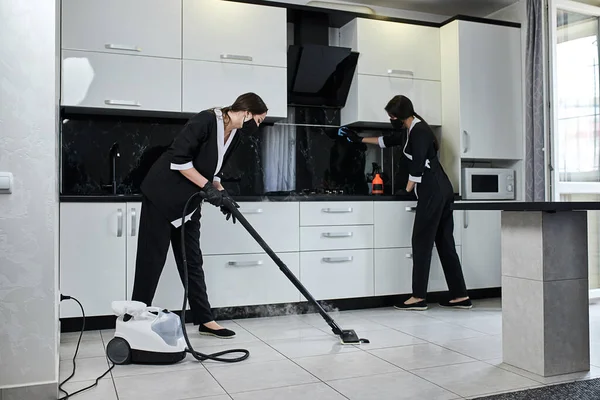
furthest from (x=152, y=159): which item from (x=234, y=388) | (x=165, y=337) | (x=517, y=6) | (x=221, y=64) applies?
(x=517, y=6)

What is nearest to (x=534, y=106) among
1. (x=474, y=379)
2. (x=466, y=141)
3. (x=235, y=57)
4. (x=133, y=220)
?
(x=466, y=141)

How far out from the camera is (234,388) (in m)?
2.24

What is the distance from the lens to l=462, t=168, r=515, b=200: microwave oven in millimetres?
4355

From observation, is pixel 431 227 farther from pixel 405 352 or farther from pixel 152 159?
pixel 152 159

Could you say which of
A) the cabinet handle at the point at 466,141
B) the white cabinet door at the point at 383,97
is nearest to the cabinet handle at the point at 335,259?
the white cabinet door at the point at 383,97

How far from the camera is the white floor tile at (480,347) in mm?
2711

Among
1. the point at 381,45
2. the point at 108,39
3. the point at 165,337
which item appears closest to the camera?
the point at 165,337

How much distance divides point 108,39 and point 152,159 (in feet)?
2.69

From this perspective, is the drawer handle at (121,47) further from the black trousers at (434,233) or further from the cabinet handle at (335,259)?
the black trousers at (434,233)

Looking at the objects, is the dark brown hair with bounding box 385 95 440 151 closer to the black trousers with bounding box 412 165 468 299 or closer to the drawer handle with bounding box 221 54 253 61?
the black trousers with bounding box 412 165 468 299

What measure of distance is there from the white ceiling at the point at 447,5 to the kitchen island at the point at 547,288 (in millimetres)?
2700

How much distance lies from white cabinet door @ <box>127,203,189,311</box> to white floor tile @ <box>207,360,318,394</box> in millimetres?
1005

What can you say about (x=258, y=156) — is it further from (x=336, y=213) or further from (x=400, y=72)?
(x=400, y=72)

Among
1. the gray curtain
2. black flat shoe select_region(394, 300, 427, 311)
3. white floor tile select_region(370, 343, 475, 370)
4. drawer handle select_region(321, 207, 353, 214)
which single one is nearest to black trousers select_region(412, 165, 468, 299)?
black flat shoe select_region(394, 300, 427, 311)
